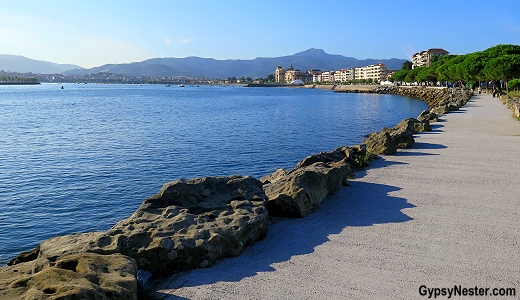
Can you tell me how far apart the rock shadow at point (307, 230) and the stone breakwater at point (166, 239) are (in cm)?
21

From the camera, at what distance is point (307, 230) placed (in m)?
8.69

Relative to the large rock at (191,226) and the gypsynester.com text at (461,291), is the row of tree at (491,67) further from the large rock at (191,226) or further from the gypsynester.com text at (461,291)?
the gypsynester.com text at (461,291)

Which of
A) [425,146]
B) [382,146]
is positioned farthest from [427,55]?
[382,146]

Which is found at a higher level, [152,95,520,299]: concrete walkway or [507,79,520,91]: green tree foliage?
[507,79,520,91]: green tree foliage

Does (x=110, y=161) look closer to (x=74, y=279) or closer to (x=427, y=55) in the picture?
(x=74, y=279)

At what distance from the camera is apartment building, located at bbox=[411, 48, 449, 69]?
17082 centimetres

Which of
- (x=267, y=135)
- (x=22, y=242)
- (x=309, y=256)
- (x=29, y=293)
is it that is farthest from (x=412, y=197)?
(x=267, y=135)

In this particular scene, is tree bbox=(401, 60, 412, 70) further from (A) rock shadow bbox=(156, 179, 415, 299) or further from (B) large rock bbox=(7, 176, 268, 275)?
(B) large rock bbox=(7, 176, 268, 275)

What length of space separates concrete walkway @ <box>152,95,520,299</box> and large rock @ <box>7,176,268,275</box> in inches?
10.8

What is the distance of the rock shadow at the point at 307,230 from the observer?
6.77 m

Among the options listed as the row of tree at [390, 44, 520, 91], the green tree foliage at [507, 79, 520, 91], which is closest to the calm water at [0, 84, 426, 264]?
the row of tree at [390, 44, 520, 91]

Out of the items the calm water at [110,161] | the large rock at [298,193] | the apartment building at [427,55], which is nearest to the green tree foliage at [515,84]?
the calm water at [110,161]

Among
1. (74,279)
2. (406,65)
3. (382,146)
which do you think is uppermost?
(406,65)

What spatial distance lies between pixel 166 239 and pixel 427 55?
18530 cm
